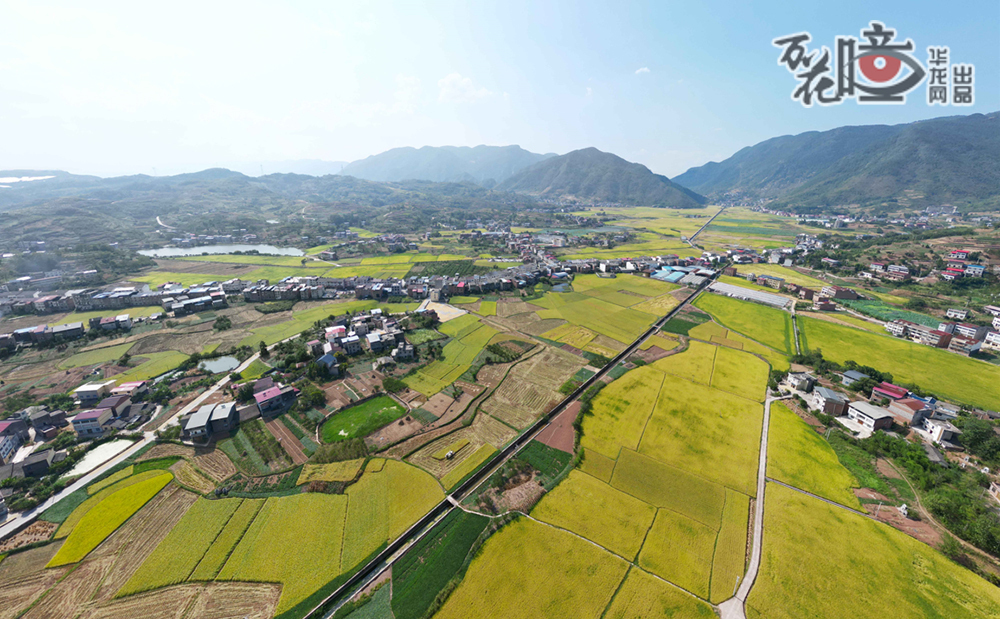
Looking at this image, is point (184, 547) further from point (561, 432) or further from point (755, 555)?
point (755, 555)

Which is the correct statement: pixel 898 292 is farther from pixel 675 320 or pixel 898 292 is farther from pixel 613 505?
pixel 613 505

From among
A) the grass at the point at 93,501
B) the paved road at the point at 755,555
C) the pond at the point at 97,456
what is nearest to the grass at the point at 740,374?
the paved road at the point at 755,555

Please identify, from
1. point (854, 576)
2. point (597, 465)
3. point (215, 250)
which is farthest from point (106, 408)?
point (215, 250)

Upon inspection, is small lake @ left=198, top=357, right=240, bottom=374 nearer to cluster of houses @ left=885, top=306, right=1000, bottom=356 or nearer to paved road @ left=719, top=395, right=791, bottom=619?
paved road @ left=719, top=395, right=791, bottom=619

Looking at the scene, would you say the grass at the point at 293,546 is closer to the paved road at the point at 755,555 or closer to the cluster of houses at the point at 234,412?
the cluster of houses at the point at 234,412

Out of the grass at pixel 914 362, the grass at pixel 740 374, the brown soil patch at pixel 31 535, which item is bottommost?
the brown soil patch at pixel 31 535

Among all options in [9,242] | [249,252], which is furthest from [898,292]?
[9,242]

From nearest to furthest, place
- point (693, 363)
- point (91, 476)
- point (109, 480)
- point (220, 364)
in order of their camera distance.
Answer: point (109, 480) → point (91, 476) → point (220, 364) → point (693, 363)

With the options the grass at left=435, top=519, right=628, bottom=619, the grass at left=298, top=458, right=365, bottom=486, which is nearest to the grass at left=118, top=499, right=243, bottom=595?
the grass at left=298, top=458, right=365, bottom=486
